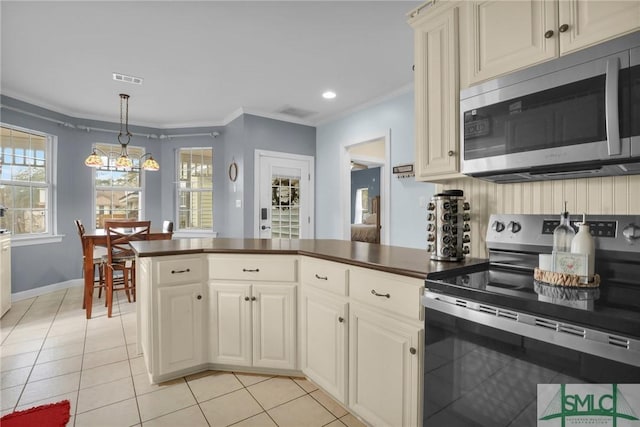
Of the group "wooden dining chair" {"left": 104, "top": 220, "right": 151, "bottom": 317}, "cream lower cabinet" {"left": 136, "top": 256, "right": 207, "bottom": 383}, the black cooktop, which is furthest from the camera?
"wooden dining chair" {"left": 104, "top": 220, "right": 151, "bottom": 317}

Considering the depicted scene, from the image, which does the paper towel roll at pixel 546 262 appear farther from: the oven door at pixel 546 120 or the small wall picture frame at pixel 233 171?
the small wall picture frame at pixel 233 171

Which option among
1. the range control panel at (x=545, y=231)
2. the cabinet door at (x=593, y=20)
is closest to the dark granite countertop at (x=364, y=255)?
the range control panel at (x=545, y=231)

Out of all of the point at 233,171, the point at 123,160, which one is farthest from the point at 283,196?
the point at 123,160

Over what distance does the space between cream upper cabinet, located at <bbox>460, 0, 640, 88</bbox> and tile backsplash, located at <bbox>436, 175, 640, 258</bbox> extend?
566 mm

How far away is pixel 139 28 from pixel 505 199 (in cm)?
297

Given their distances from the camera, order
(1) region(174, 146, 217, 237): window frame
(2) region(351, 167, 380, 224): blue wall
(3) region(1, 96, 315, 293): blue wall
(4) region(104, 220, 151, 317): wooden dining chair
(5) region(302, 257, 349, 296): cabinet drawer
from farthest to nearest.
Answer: (2) region(351, 167, 380, 224): blue wall, (1) region(174, 146, 217, 237): window frame, (3) region(1, 96, 315, 293): blue wall, (4) region(104, 220, 151, 317): wooden dining chair, (5) region(302, 257, 349, 296): cabinet drawer

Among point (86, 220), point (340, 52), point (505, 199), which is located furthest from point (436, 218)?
point (86, 220)

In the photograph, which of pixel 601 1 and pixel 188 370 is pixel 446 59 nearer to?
pixel 601 1

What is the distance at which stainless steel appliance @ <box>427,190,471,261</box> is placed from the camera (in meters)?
1.63

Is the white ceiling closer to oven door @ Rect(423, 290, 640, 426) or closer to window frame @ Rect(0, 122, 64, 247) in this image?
window frame @ Rect(0, 122, 64, 247)

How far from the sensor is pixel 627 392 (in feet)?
2.69

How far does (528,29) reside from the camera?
142 cm

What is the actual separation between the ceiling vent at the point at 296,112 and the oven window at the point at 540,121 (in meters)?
3.34

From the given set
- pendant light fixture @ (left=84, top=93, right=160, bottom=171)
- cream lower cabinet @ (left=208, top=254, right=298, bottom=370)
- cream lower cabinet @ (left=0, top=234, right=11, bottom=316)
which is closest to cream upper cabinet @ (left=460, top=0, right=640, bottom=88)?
cream lower cabinet @ (left=208, top=254, right=298, bottom=370)
